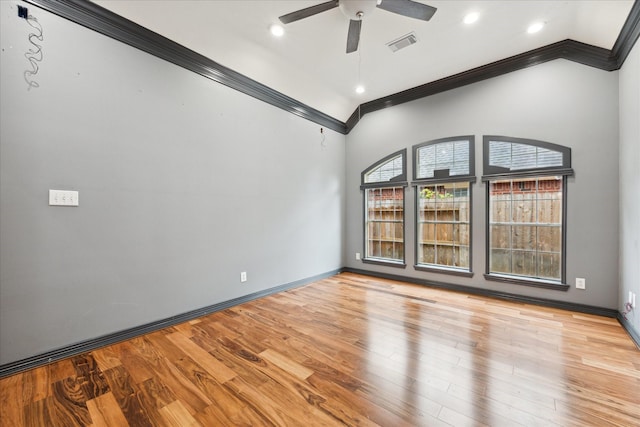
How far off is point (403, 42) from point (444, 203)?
242cm

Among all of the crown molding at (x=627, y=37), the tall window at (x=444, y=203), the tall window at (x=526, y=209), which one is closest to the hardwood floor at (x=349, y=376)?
the tall window at (x=526, y=209)

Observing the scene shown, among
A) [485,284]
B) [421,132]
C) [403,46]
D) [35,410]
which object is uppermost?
[403,46]

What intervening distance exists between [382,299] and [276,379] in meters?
2.10

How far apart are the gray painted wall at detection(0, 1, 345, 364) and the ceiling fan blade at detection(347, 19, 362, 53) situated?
1.56 m

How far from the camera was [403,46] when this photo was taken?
10.6ft

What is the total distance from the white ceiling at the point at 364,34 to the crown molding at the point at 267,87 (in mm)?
74

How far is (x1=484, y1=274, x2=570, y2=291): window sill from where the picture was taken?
Result: 3.23 meters

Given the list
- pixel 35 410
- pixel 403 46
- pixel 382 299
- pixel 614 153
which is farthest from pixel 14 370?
pixel 614 153

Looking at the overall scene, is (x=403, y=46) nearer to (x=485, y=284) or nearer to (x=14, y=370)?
(x=485, y=284)

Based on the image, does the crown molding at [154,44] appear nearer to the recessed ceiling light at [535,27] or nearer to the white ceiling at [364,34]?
the white ceiling at [364,34]

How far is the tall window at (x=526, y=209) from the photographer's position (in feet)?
10.8

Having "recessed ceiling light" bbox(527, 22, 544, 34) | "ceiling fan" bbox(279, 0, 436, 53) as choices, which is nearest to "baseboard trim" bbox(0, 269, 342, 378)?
"ceiling fan" bbox(279, 0, 436, 53)

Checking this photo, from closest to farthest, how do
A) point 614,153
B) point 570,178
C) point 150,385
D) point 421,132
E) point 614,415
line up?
point 614,415
point 150,385
point 614,153
point 570,178
point 421,132

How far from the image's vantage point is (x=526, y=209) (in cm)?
354
